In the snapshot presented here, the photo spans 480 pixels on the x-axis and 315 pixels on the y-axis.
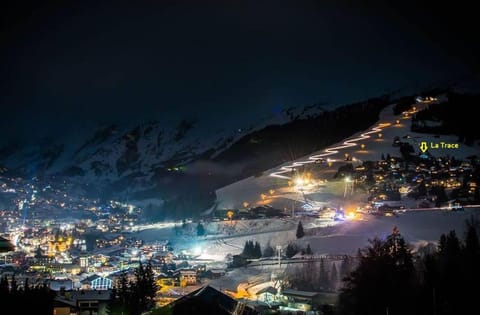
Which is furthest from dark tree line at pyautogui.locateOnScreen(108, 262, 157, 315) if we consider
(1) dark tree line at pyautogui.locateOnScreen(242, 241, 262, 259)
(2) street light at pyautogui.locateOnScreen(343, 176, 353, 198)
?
(2) street light at pyautogui.locateOnScreen(343, 176, 353, 198)

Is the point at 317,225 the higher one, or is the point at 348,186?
the point at 348,186

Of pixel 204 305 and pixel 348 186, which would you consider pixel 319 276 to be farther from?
pixel 348 186

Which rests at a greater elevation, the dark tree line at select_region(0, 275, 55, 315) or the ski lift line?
the ski lift line

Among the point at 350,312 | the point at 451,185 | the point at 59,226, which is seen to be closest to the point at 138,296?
the point at 350,312

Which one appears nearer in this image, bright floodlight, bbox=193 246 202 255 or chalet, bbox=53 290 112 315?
chalet, bbox=53 290 112 315

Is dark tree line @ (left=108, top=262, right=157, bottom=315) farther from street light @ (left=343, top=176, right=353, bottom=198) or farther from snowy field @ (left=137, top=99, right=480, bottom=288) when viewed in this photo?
street light @ (left=343, top=176, right=353, bottom=198)

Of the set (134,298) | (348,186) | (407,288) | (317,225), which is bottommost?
(134,298)

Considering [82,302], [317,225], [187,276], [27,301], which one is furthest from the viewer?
[317,225]

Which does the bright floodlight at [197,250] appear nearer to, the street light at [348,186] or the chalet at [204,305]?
the street light at [348,186]

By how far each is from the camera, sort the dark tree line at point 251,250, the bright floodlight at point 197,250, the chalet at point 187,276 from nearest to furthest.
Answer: the chalet at point 187,276 < the dark tree line at point 251,250 < the bright floodlight at point 197,250

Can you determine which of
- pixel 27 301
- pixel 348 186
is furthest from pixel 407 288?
pixel 348 186

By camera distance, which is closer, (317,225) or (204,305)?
(204,305)

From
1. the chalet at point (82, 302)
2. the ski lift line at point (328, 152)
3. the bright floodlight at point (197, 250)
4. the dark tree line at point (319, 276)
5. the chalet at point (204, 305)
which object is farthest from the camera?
the ski lift line at point (328, 152)

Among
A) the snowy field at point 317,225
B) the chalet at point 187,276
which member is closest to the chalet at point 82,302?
the snowy field at point 317,225
